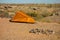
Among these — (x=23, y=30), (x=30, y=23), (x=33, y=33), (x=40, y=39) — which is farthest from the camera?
(x=30, y=23)

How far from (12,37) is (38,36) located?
1.79 m

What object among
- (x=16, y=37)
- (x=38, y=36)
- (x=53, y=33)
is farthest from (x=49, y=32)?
(x=16, y=37)

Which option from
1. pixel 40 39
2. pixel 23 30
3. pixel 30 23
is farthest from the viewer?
pixel 30 23

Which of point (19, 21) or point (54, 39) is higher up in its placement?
point (54, 39)

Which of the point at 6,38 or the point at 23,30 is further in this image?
the point at 23,30

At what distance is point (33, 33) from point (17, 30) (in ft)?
4.90

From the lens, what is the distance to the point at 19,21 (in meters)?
20.8

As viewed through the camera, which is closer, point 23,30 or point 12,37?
point 12,37

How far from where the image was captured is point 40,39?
14047 millimetres

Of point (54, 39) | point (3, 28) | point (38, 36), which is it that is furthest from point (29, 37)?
point (3, 28)

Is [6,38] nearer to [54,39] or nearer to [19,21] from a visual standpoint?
[54,39]

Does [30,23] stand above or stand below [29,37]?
below

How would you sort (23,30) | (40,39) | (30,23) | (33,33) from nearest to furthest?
(40,39)
(33,33)
(23,30)
(30,23)

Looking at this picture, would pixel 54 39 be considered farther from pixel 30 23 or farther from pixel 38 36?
pixel 30 23
